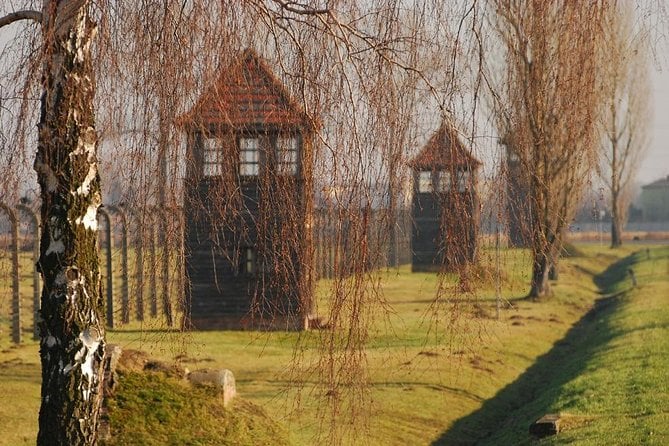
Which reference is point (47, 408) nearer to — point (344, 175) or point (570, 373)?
point (344, 175)

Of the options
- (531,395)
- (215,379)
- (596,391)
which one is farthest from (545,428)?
(531,395)

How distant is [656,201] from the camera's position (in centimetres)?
13762

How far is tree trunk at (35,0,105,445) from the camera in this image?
23.2 ft

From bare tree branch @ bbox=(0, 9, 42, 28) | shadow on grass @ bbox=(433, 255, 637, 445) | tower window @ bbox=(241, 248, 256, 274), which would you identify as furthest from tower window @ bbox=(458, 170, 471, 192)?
tower window @ bbox=(241, 248, 256, 274)

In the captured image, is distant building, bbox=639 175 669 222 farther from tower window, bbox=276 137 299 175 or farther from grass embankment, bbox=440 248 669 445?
tower window, bbox=276 137 299 175

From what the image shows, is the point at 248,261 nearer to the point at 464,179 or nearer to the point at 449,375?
the point at 449,375

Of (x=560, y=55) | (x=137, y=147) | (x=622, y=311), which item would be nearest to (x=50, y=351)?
(x=137, y=147)

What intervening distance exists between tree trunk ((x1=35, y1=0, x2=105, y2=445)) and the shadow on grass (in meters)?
6.81

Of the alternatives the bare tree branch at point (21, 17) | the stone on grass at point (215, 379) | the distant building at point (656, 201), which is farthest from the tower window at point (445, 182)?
the distant building at point (656, 201)

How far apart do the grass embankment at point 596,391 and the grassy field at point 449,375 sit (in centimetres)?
3

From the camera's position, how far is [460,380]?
691 inches

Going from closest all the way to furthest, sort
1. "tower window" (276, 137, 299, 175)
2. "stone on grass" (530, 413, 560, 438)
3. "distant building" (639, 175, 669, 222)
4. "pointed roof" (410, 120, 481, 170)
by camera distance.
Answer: "pointed roof" (410, 120, 481, 170) < "tower window" (276, 137, 299, 175) < "stone on grass" (530, 413, 560, 438) < "distant building" (639, 175, 669, 222)

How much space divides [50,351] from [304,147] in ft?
7.43

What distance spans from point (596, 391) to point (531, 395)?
2429 mm
